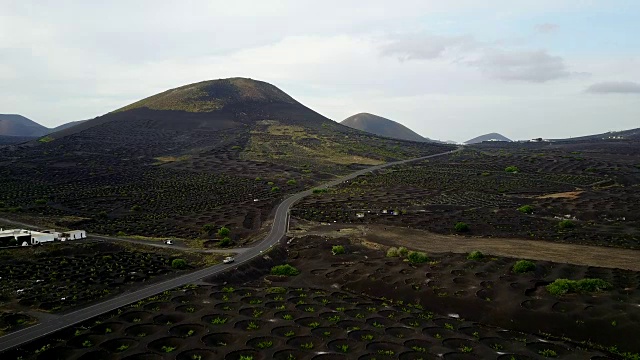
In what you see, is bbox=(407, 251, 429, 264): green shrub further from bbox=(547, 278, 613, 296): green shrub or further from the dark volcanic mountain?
the dark volcanic mountain

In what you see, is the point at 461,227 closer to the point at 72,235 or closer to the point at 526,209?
the point at 526,209

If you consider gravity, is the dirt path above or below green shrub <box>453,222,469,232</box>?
below

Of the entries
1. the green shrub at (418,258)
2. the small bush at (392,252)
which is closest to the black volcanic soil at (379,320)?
the green shrub at (418,258)

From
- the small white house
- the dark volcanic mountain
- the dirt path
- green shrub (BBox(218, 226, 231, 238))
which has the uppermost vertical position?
the dark volcanic mountain

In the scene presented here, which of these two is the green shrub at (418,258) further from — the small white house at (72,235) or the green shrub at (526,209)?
the small white house at (72,235)

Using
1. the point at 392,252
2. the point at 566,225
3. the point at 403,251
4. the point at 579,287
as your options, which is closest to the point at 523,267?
the point at 579,287

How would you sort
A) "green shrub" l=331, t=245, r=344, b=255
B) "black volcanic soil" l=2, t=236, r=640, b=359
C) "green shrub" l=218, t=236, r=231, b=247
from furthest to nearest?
1. "green shrub" l=218, t=236, r=231, b=247
2. "green shrub" l=331, t=245, r=344, b=255
3. "black volcanic soil" l=2, t=236, r=640, b=359

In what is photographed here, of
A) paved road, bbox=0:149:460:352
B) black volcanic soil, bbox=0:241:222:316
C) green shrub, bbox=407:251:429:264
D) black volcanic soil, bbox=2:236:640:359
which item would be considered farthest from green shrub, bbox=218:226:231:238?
green shrub, bbox=407:251:429:264
